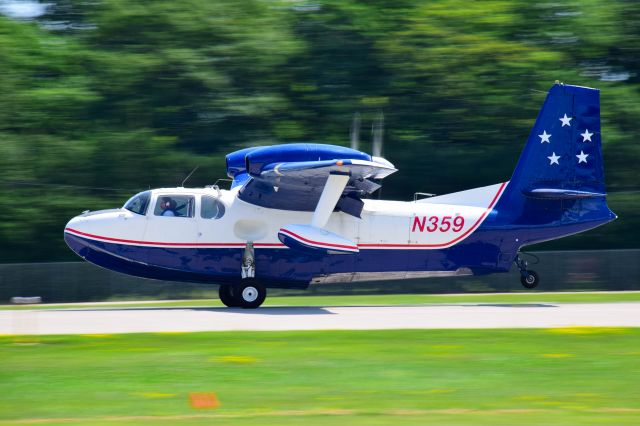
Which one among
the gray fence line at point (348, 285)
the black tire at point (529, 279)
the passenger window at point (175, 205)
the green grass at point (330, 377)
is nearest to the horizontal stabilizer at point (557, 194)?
the black tire at point (529, 279)

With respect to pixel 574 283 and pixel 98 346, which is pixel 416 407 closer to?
pixel 98 346

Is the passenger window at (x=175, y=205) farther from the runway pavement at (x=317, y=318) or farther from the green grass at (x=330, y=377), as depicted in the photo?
the green grass at (x=330, y=377)

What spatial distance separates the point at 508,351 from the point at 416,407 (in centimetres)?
364

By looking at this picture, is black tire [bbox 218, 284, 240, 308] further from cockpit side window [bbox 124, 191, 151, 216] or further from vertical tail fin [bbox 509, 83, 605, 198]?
vertical tail fin [bbox 509, 83, 605, 198]

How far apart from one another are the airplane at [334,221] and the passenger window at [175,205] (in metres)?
0.02

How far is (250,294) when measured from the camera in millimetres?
18234

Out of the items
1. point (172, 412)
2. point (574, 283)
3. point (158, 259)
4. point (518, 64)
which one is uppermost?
point (518, 64)

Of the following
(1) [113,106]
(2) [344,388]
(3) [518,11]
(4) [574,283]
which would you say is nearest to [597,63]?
(3) [518,11]

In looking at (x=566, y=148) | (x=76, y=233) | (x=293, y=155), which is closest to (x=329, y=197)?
(x=293, y=155)

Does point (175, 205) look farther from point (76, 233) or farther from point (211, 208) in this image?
point (76, 233)

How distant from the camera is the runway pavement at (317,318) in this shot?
14508 mm

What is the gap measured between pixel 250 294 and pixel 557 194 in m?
6.70

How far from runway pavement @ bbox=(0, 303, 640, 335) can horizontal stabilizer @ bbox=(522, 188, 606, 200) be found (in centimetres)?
227

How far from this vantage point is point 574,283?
25.3 m
